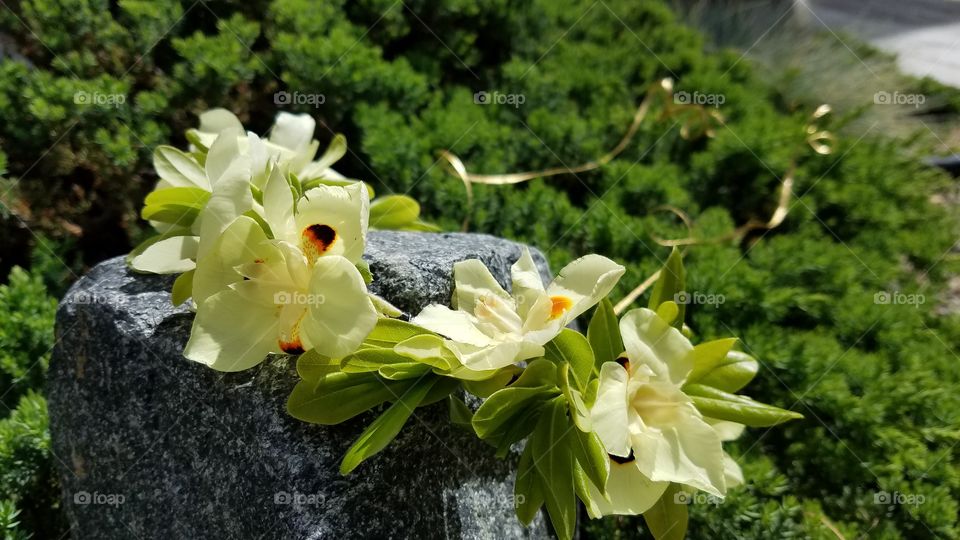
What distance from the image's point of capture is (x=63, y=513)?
1.88m

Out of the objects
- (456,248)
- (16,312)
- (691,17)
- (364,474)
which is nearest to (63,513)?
(16,312)

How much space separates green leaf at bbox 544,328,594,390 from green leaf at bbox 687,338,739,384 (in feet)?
0.87

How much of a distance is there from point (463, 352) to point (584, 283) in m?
0.25

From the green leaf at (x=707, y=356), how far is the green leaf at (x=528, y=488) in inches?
14.6

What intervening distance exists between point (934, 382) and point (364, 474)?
1898 mm

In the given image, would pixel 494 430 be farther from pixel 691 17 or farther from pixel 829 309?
pixel 691 17
